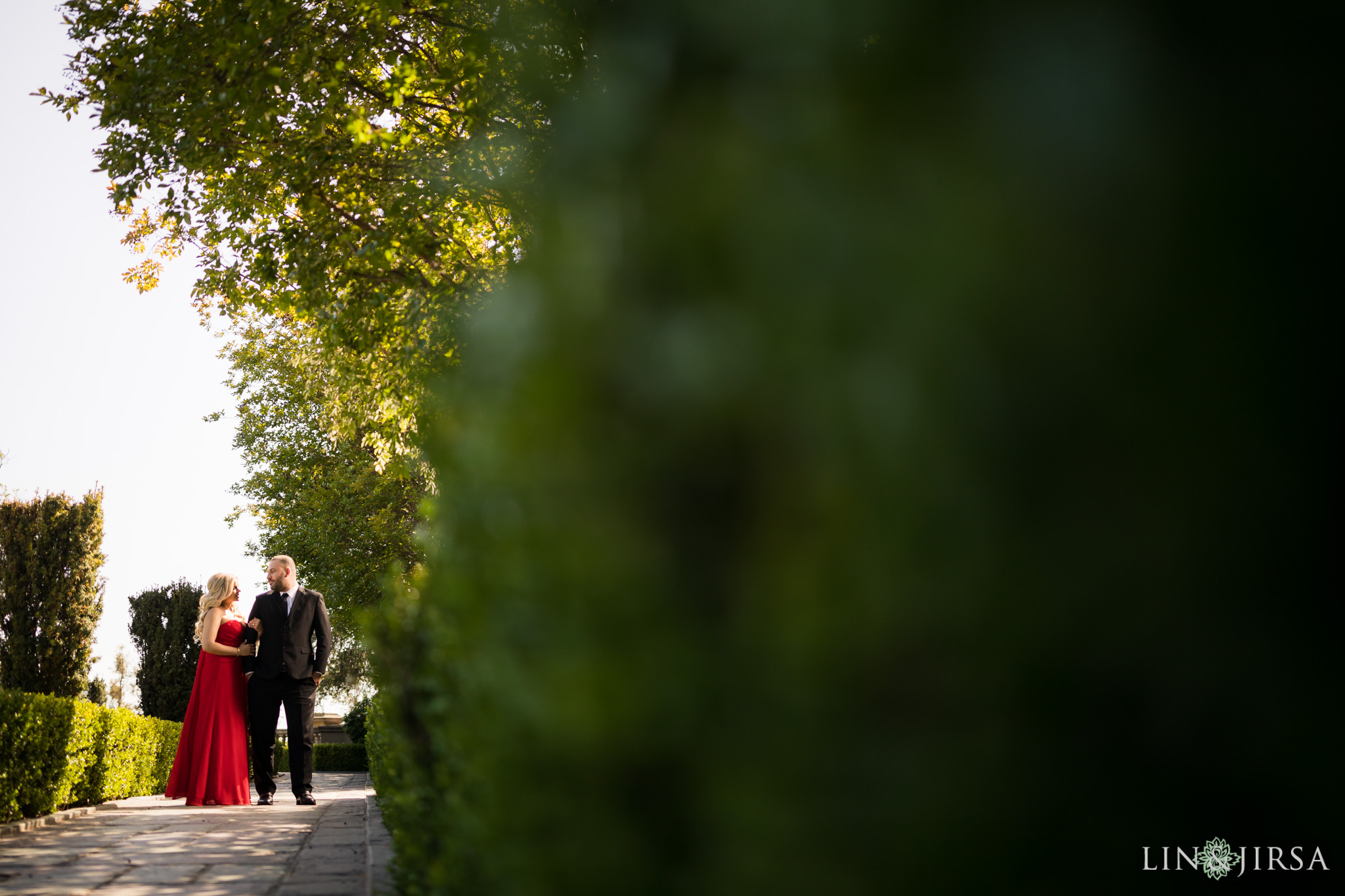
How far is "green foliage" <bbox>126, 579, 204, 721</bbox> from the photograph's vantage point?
64.0 ft

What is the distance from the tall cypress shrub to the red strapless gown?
10.8 metres

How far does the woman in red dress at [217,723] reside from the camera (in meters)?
10.1

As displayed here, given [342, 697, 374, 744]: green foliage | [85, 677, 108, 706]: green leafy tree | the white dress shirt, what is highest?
the white dress shirt

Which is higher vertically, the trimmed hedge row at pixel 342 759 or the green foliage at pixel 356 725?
the green foliage at pixel 356 725

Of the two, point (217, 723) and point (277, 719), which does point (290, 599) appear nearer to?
point (277, 719)

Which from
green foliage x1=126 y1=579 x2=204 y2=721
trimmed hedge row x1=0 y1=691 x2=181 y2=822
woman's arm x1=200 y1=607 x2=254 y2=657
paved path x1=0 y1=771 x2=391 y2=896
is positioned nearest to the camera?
paved path x1=0 y1=771 x2=391 y2=896

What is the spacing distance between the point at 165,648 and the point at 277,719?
37.5ft

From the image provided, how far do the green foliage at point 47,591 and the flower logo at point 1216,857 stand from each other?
21.8 metres

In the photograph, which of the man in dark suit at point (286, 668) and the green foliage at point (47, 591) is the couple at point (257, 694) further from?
the green foliage at point (47, 591)

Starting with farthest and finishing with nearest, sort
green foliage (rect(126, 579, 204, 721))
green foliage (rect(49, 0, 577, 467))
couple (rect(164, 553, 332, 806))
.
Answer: green foliage (rect(126, 579, 204, 721)) → couple (rect(164, 553, 332, 806)) → green foliage (rect(49, 0, 577, 467))

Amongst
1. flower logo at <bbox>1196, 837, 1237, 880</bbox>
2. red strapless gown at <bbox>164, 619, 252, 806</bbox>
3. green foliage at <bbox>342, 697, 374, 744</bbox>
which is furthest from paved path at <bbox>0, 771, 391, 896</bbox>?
green foliage at <bbox>342, 697, 374, 744</bbox>

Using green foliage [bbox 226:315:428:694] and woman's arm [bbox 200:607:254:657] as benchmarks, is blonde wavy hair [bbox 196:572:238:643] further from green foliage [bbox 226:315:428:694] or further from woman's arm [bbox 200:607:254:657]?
green foliage [bbox 226:315:428:694]

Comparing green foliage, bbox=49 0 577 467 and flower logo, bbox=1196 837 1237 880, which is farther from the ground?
green foliage, bbox=49 0 577 467

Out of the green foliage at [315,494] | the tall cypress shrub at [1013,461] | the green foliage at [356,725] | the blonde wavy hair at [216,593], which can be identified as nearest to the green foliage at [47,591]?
the green foliage at [315,494]
